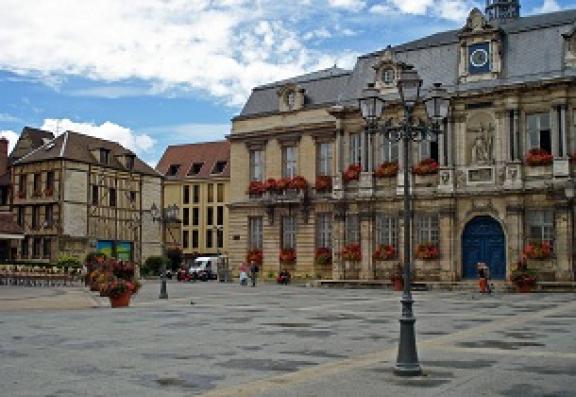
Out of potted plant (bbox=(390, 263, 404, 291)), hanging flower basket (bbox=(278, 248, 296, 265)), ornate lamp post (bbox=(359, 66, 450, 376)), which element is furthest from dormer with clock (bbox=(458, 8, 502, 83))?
ornate lamp post (bbox=(359, 66, 450, 376))

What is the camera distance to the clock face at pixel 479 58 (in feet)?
121

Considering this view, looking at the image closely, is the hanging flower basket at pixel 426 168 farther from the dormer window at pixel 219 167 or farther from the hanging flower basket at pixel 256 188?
the dormer window at pixel 219 167

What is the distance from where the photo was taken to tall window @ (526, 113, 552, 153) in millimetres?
35000

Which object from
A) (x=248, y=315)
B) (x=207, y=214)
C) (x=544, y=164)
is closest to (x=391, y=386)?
(x=248, y=315)

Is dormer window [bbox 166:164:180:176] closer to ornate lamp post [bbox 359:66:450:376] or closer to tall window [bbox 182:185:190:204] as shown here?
tall window [bbox 182:185:190:204]

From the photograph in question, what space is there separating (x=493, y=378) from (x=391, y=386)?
1.45 metres

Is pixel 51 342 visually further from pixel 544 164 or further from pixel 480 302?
pixel 544 164

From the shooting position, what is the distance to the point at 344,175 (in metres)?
40.3

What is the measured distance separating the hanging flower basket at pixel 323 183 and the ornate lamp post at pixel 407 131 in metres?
27.2

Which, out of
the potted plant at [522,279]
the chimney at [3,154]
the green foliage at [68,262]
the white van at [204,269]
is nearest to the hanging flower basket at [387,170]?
the potted plant at [522,279]

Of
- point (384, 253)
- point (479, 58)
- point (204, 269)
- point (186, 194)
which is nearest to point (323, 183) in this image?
point (384, 253)

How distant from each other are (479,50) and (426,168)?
6248 mm

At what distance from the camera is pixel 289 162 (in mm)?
43719

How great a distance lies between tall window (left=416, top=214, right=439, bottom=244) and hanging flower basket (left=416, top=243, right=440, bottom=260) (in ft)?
1.28
